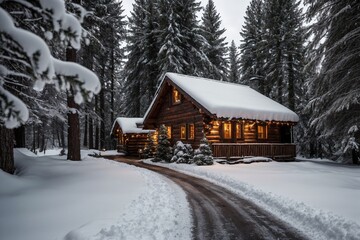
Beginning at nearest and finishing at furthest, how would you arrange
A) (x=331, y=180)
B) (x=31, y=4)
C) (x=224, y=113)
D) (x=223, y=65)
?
(x=31, y=4), (x=331, y=180), (x=224, y=113), (x=223, y=65)

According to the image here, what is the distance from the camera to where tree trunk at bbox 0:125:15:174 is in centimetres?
950

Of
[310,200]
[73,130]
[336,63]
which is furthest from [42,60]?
[336,63]

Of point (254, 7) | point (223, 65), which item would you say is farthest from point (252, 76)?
point (254, 7)

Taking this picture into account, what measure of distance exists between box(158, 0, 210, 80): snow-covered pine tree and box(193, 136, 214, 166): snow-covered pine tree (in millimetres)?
16175

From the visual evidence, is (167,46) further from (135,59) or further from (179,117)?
(179,117)

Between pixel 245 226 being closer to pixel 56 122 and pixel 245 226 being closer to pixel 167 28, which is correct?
pixel 56 122

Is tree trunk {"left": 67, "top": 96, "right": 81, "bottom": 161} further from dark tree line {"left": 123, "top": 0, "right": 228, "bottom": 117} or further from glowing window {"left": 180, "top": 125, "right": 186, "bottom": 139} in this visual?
dark tree line {"left": 123, "top": 0, "right": 228, "bottom": 117}

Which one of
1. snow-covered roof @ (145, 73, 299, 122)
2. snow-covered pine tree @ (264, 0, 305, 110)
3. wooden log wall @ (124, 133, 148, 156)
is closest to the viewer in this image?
snow-covered roof @ (145, 73, 299, 122)

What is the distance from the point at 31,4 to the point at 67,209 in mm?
5292

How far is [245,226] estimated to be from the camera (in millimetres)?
6949

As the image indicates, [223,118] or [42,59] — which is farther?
[223,118]

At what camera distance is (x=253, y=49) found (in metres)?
40.3

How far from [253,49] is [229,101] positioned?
20755 mm

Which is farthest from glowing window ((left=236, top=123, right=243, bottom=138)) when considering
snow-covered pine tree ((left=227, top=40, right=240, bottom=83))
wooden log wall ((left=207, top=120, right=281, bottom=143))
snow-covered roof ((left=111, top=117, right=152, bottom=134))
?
snow-covered pine tree ((left=227, top=40, right=240, bottom=83))
